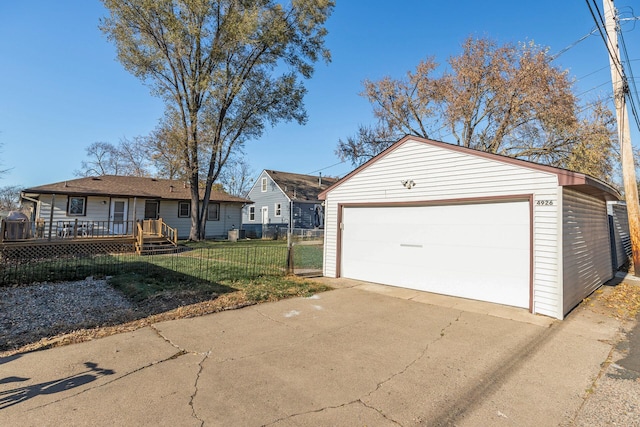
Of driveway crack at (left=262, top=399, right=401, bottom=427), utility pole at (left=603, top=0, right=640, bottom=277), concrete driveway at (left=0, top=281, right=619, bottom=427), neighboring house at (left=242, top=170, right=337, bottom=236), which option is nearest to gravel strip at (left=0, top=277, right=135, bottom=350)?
concrete driveway at (left=0, top=281, right=619, bottom=427)

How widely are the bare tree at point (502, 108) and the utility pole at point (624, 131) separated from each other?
5681mm

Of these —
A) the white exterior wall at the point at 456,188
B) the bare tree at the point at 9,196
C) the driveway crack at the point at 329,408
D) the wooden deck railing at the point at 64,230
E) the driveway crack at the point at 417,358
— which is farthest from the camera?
the bare tree at the point at 9,196

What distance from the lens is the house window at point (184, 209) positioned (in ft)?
67.0

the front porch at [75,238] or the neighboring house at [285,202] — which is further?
the neighboring house at [285,202]

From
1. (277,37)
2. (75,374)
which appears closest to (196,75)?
(277,37)

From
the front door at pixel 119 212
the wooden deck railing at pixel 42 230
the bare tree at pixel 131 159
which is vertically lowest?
the wooden deck railing at pixel 42 230

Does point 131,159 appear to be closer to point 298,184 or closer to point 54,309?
point 298,184

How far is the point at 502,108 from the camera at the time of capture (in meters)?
17.4

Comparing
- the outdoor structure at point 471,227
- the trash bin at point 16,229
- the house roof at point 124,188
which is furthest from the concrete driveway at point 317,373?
the house roof at point 124,188

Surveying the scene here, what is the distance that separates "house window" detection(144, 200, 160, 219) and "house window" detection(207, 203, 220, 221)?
10.7ft

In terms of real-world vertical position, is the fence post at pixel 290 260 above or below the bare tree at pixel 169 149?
below

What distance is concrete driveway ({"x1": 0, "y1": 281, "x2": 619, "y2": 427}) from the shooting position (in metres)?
2.69

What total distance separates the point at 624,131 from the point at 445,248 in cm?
816

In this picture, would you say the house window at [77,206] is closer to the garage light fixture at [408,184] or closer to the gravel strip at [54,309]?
the gravel strip at [54,309]
